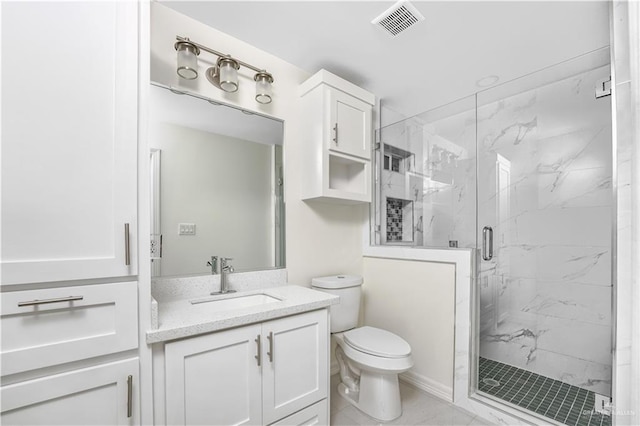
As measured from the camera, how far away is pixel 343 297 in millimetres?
2021

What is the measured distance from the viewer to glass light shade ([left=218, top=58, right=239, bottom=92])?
160 cm

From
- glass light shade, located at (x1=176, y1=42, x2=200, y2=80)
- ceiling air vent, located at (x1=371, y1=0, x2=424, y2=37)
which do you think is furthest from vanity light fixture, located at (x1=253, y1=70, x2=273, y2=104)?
ceiling air vent, located at (x1=371, y1=0, x2=424, y2=37)

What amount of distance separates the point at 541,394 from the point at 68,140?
9.34 feet

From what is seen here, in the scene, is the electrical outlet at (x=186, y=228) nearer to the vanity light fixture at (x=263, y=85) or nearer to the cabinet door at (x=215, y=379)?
the cabinet door at (x=215, y=379)

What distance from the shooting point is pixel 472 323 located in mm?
1838

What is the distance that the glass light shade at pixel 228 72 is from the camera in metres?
1.60

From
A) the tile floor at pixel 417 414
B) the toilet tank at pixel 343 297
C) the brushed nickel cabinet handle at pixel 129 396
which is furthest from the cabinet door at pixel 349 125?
the tile floor at pixel 417 414

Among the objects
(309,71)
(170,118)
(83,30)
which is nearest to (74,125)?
(83,30)

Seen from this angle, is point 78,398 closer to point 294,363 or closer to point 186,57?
point 294,363

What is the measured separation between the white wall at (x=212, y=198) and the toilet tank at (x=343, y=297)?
1.35 ft

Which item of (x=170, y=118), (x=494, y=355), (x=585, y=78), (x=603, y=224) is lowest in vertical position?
(x=494, y=355)

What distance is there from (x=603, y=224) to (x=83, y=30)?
276 cm

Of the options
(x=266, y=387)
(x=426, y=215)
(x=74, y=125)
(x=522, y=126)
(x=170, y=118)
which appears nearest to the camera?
(x=74, y=125)

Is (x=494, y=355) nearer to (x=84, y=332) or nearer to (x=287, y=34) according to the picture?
(x=84, y=332)
